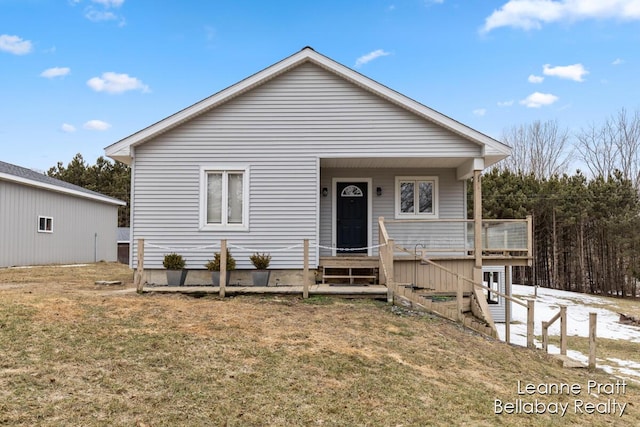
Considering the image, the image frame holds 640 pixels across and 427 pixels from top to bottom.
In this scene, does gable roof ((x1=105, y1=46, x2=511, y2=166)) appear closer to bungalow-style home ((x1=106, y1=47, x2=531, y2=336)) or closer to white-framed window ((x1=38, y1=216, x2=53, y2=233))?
bungalow-style home ((x1=106, y1=47, x2=531, y2=336))

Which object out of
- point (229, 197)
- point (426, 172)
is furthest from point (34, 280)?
point (426, 172)

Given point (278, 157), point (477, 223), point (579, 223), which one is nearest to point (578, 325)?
point (477, 223)

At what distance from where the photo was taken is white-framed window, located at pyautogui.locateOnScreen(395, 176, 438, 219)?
12.2 meters

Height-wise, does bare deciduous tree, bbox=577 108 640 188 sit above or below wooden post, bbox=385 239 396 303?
above

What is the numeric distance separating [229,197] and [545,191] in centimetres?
2356

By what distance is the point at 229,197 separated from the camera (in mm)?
10906

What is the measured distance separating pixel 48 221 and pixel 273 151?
42.2ft

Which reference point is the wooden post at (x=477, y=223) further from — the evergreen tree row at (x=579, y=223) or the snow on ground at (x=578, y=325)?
the evergreen tree row at (x=579, y=223)

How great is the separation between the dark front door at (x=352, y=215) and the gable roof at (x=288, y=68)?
2.76m

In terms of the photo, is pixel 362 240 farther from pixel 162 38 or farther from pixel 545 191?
pixel 545 191

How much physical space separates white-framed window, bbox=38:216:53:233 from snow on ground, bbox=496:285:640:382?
18.1 meters

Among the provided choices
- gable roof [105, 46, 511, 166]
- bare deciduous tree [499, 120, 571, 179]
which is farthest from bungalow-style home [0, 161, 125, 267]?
bare deciduous tree [499, 120, 571, 179]

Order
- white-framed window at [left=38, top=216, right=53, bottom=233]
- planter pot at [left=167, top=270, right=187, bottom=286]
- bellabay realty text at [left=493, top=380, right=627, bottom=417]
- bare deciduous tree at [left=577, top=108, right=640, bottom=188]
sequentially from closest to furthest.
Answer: bellabay realty text at [left=493, top=380, right=627, bottom=417]
planter pot at [left=167, top=270, right=187, bottom=286]
white-framed window at [left=38, top=216, right=53, bottom=233]
bare deciduous tree at [left=577, top=108, right=640, bottom=188]

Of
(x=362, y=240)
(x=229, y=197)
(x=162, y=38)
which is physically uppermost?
(x=162, y=38)
